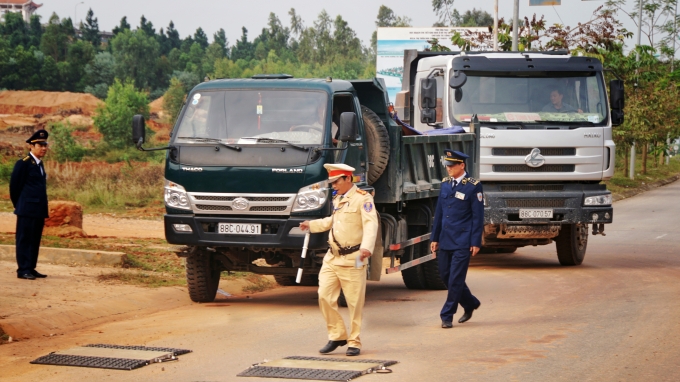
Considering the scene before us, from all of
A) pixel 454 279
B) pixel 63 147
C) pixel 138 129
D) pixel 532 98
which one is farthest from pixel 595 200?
pixel 63 147

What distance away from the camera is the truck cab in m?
15.5

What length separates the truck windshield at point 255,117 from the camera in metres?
11.2

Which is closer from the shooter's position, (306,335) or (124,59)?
(306,335)

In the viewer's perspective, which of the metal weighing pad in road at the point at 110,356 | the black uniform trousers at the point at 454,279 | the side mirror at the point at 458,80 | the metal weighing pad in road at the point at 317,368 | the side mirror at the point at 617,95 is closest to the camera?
the metal weighing pad in road at the point at 317,368

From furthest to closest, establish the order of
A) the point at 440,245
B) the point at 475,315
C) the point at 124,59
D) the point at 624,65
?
the point at 124,59 < the point at 624,65 < the point at 475,315 < the point at 440,245

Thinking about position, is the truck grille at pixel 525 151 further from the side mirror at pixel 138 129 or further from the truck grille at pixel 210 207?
the side mirror at pixel 138 129

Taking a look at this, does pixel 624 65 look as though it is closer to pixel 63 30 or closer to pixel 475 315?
pixel 475 315

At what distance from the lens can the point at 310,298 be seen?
41.6ft

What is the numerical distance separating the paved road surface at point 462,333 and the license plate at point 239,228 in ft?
2.85

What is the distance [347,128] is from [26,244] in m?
4.45

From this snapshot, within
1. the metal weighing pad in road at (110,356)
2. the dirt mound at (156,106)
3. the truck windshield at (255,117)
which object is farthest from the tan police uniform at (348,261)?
the dirt mound at (156,106)

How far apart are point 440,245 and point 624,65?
31918mm

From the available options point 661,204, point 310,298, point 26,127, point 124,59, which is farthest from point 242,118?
point 124,59

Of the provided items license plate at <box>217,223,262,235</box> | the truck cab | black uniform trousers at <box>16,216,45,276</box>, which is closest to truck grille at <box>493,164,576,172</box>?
the truck cab
